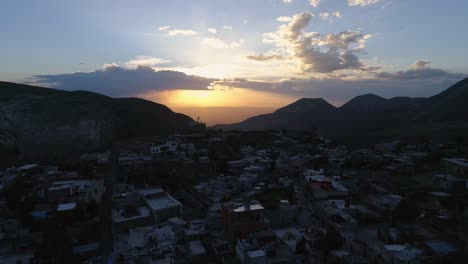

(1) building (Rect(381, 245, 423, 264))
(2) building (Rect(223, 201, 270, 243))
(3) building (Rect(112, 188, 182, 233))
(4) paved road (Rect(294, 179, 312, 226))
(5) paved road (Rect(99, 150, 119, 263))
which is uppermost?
(1) building (Rect(381, 245, 423, 264))

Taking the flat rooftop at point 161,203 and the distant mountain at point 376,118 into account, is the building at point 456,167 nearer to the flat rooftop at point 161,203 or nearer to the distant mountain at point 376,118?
the flat rooftop at point 161,203

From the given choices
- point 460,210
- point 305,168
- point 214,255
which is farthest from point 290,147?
point 214,255

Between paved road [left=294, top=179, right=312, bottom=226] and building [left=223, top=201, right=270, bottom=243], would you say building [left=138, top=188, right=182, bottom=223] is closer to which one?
building [left=223, top=201, right=270, bottom=243]

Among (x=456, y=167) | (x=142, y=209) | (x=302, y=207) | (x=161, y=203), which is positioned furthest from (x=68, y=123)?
(x=456, y=167)

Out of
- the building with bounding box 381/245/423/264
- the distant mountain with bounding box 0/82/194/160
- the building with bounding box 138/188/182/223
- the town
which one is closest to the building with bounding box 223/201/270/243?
the town

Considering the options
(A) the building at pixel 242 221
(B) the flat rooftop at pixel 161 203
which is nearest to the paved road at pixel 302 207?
(A) the building at pixel 242 221

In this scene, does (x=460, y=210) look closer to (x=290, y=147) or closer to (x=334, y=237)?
(x=334, y=237)

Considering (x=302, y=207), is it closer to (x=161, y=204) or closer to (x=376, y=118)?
(x=161, y=204)
